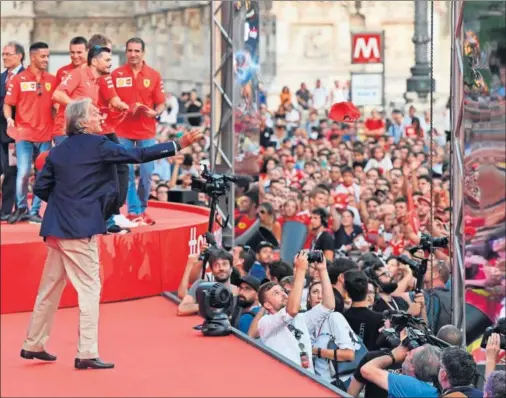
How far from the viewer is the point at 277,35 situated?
4775 centimetres

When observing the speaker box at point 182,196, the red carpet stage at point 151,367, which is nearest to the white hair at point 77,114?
the red carpet stage at point 151,367

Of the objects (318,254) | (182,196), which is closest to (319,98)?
(182,196)

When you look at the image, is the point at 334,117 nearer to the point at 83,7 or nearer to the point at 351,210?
the point at 351,210

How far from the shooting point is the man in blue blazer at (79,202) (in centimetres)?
947

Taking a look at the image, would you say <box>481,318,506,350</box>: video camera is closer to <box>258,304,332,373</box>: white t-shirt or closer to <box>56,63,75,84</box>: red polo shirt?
<box>258,304,332,373</box>: white t-shirt

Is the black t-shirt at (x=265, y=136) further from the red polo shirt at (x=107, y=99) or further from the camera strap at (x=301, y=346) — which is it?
the camera strap at (x=301, y=346)

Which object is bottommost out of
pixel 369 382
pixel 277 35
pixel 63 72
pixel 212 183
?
pixel 369 382

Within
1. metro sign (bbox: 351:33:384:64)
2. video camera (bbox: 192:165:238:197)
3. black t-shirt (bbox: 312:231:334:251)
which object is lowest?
black t-shirt (bbox: 312:231:334:251)

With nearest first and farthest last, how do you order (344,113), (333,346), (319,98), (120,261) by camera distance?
(333,346)
(120,261)
(344,113)
(319,98)

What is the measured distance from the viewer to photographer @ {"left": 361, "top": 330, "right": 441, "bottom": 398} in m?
9.34

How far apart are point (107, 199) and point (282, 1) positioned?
38.0 meters

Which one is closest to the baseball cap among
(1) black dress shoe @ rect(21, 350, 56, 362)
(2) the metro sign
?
(1) black dress shoe @ rect(21, 350, 56, 362)

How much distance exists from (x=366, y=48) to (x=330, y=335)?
74.2 ft

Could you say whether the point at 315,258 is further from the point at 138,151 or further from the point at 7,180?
the point at 7,180
